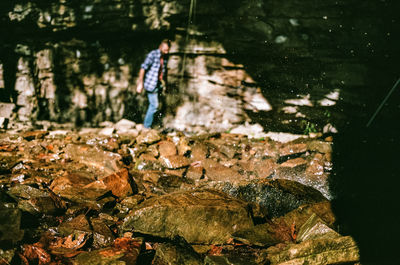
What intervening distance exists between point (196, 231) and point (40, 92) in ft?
22.1

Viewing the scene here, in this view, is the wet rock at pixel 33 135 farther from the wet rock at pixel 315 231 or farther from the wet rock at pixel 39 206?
the wet rock at pixel 315 231

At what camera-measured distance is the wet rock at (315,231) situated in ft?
7.78

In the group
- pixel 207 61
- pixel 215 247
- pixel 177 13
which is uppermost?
pixel 177 13

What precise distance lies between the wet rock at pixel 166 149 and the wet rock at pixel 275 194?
1691mm

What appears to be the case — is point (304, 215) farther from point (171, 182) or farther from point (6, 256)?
point (6, 256)

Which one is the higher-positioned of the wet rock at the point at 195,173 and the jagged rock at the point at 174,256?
the jagged rock at the point at 174,256

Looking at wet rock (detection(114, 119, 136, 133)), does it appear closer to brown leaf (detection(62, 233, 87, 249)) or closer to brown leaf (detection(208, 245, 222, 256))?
brown leaf (detection(62, 233, 87, 249))

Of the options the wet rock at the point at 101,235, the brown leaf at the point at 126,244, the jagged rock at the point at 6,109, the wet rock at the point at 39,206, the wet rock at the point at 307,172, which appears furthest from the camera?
the jagged rock at the point at 6,109

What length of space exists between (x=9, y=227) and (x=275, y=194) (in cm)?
268

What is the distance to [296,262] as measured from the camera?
2.05 metres

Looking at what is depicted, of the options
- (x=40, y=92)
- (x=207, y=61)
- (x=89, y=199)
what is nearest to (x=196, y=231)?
(x=89, y=199)

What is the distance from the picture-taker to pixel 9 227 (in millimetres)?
2105

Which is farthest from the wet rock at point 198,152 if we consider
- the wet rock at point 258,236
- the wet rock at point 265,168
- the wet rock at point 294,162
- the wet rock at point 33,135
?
the wet rock at point 33,135

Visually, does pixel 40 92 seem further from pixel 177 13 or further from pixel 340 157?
pixel 340 157
